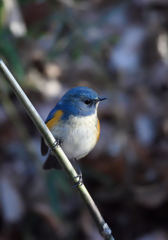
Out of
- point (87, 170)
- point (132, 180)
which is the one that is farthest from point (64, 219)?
point (132, 180)

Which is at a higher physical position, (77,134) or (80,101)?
(80,101)

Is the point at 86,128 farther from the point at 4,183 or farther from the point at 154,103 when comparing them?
the point at 154,103

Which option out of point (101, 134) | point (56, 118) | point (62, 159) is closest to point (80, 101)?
point (62, 159)

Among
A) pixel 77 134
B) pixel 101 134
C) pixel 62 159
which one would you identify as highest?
pixel 62 159

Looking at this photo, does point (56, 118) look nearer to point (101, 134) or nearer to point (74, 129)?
point (74, 129)

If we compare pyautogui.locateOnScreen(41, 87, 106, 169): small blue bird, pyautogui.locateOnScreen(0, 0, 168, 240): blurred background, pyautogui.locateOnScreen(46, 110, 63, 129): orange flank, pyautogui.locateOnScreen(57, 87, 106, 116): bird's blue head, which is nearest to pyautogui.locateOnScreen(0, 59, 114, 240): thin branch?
pyautogui.locateOnScreen(57, 87, 106, 116): bird's blue head

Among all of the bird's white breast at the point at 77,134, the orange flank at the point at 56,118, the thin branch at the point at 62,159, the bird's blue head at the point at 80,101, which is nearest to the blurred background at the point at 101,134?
the orange flank at the point at 56,118

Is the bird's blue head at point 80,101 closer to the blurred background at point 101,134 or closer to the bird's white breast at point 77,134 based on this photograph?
the bird's white breast at point 77,134
